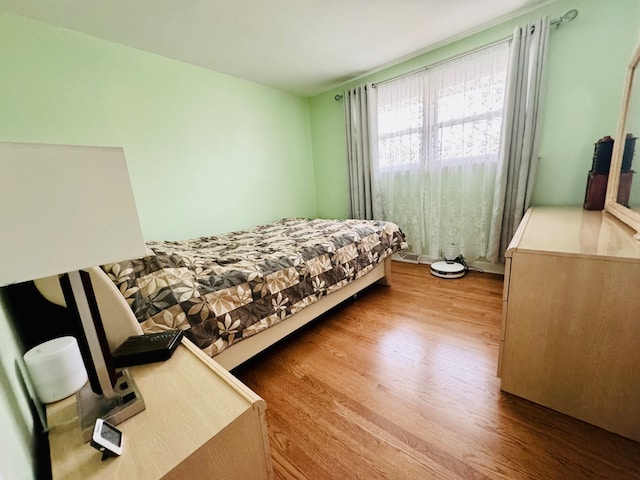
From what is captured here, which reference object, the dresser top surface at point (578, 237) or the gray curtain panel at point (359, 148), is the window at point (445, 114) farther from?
the dresser top surface at point (578, 237)

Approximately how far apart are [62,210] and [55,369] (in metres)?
0.48

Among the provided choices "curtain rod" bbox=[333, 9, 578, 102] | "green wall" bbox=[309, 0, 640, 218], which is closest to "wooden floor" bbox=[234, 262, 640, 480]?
"green wall" bbox=[309, 0, 640, 218]

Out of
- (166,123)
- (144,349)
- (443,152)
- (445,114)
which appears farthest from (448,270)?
(166,123)

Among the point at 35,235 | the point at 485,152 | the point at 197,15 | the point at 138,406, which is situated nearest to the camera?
the point at 35,235

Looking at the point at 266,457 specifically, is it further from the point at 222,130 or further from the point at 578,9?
the point at 578,9

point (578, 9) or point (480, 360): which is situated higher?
point (578, 9)

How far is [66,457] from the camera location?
50 cm

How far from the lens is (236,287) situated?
51.1 inches

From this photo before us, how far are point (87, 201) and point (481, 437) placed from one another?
1.52m

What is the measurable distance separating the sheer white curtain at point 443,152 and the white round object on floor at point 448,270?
0.17m

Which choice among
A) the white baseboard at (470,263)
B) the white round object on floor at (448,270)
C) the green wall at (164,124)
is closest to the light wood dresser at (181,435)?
the green wall at (164,124)

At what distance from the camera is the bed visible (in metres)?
1.06

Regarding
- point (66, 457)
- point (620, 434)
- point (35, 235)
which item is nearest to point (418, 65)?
point (620, 434)

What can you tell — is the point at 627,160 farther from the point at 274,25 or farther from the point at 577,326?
the point at 274,25
